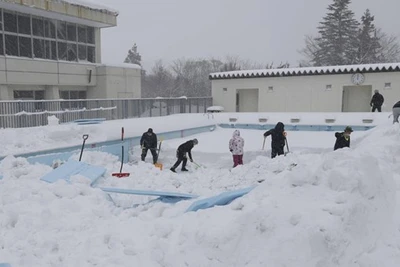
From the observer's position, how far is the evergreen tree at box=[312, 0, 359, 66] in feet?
145

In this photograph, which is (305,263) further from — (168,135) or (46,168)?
(168,135)

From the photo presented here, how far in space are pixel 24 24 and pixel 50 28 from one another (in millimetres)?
1545

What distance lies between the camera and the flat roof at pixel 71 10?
17172 millimetres

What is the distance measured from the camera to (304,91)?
74.4 ft

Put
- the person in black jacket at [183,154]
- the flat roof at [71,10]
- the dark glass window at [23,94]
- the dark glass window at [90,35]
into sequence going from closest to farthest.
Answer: the person in black jacket at [183,154], the flat roof at [71,10], the dark glass window at [23,94], the dark glass window at [90,35]

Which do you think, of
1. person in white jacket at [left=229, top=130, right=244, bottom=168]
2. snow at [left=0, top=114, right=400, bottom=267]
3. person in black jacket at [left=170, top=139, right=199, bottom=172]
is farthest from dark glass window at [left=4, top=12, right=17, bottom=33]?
snow at [left=0, top=114, right=400, bottom=267]

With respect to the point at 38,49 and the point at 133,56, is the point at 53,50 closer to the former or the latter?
the point at 38,49

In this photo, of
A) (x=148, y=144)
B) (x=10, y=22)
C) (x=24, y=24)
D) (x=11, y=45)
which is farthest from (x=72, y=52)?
(x=148, y=144)

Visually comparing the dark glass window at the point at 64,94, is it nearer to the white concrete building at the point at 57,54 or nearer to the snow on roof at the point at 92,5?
the white concrete building at the point at 57,54

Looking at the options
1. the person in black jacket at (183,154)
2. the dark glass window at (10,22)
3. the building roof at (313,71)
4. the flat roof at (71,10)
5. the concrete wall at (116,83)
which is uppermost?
the flat roof at (71,10)

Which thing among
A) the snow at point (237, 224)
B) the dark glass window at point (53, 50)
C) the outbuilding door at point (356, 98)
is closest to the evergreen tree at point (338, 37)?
the outbuilding door at point (356, 98)

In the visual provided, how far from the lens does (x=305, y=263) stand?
3834 mm

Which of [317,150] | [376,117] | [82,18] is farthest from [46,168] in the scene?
[376,117]

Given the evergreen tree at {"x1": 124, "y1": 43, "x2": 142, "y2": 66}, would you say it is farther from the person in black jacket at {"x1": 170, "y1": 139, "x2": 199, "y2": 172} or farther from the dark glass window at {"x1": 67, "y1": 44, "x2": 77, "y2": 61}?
the person in black jacket at {"x1": 170, "y1": 139, "x2": 199, "y2": 172}
